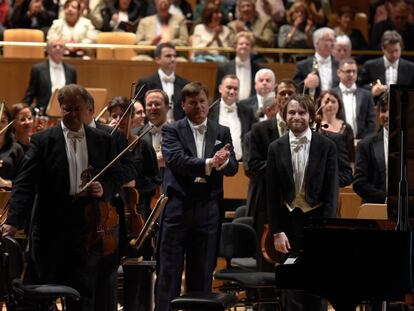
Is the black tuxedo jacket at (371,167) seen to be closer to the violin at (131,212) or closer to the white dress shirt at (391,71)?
the violin at (131,212)

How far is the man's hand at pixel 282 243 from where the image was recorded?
22.4 ft

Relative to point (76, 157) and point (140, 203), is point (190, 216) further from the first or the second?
point (76, 157)

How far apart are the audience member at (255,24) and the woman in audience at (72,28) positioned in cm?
159

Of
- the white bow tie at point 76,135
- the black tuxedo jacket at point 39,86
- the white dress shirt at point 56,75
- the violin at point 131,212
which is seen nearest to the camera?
the white bow tie at point 76,135

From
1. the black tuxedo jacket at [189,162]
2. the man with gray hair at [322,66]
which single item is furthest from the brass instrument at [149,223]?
the man with gray hair at [322,66]

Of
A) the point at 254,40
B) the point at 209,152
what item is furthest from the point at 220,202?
the point at 254,40

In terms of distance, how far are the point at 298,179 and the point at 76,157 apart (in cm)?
146

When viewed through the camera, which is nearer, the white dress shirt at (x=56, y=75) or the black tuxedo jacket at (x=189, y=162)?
the black tuxedo jacket at (x=189, y=162)

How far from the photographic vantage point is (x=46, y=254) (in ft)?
20.8

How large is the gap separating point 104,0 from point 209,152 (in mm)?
6100

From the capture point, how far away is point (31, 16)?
1276cm

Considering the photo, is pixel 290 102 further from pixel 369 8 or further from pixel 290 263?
pixel 369 8

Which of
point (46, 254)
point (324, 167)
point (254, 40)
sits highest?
point (254, 40)

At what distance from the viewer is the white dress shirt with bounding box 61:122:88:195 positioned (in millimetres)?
6379
